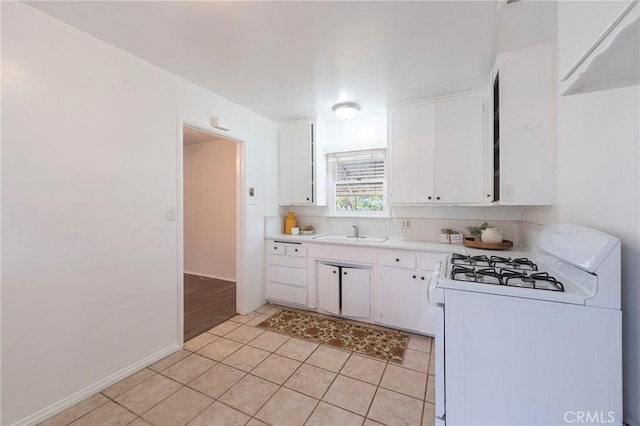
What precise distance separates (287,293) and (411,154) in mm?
2221

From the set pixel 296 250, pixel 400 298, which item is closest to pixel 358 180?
pixel 296 250

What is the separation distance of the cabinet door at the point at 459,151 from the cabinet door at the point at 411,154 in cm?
8

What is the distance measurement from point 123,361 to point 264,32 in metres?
2.59

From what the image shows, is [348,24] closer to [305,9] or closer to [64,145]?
[305,9]

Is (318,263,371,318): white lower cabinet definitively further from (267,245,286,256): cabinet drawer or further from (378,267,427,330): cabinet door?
(267,245,286,256): cabinet drawer

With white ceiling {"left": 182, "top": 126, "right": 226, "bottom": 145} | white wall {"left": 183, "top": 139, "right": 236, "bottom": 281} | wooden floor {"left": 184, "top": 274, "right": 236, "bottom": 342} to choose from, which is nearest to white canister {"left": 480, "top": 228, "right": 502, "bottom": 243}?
wooden floor {"left": 184, "top": 274, "right": 236, "bottom": 342}

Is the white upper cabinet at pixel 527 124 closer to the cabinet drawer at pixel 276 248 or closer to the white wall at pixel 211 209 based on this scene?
the cabinet drawer at pixel 276 248

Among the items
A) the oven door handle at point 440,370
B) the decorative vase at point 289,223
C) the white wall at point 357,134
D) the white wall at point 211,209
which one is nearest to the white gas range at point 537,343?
the oven door handle at point 440,370

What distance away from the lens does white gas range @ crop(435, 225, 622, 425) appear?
0.99 meters

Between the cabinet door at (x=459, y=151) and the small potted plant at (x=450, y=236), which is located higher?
the cabinet door at (x=459, y=151)

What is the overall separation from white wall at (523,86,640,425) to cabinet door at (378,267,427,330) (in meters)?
1.35

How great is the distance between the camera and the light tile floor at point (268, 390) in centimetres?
160

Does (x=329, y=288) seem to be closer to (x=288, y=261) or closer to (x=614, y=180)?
(x=288, y=261)

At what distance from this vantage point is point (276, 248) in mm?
3404
